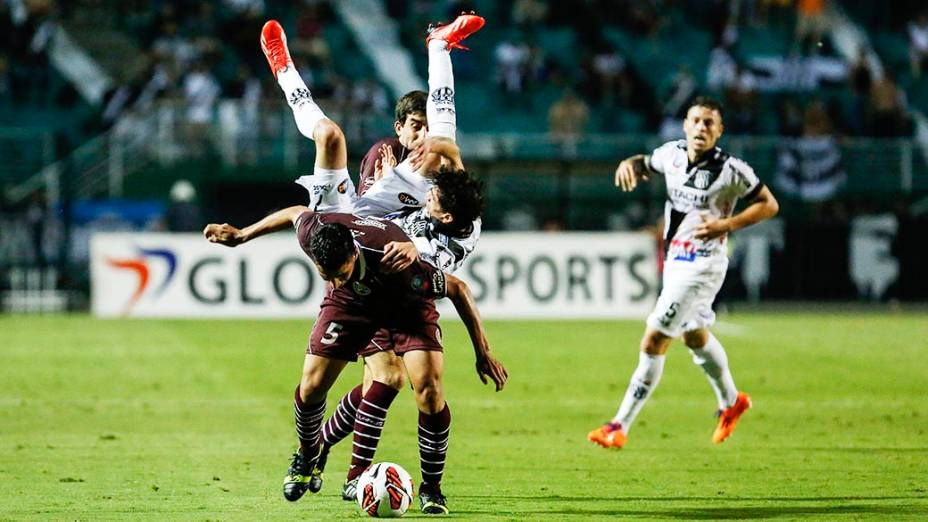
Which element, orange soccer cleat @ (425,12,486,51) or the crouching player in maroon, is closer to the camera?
the crouching player in maroon

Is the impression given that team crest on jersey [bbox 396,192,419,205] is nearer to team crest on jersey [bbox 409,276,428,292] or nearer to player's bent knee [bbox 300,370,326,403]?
team crest on jersey [bbox 409,276,428,292]

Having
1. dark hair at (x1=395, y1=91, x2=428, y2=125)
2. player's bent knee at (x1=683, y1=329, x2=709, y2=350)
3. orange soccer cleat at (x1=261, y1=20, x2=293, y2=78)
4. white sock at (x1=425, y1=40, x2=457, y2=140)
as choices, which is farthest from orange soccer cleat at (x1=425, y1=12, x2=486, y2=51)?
player's bent knee at (x1=683, y1=329, x2=709, y2=350)

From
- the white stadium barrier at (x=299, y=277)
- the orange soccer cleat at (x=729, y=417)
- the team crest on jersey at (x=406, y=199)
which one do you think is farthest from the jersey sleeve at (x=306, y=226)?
the white stadium barrier at (x=299, y=277)

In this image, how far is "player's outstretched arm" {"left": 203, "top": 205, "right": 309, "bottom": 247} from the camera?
775 centimetres

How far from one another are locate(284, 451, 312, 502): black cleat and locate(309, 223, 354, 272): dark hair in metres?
1.35

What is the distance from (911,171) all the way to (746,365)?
39.4 feet

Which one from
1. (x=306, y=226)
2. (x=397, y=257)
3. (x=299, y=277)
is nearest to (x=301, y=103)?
(x=306, y=226)

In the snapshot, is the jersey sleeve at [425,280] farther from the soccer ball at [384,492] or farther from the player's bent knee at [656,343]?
the player's bent knee at [656,343]

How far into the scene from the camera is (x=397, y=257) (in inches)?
290

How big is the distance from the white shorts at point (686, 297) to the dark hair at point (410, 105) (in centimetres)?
256

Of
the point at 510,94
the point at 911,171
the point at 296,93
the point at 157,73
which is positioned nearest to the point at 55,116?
the point at 157,73

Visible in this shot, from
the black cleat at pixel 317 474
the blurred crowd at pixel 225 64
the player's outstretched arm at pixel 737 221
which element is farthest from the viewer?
the blurred crowd at pixel 225 64

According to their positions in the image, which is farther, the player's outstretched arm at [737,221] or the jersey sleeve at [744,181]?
the jersey sleeve at [744,181]

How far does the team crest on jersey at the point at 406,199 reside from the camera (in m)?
8.46
